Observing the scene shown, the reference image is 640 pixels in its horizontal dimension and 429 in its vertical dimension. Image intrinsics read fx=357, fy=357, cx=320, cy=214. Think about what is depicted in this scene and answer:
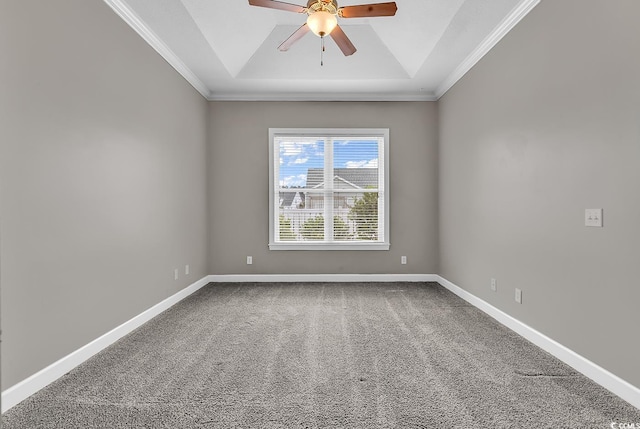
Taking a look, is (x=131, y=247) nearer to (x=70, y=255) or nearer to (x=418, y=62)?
(x=70, y=255)

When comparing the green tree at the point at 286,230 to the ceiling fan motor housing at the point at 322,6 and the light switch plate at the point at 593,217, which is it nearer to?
the ceiling fan motor housing at the point at 322,6

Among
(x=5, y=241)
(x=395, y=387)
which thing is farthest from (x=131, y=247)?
(x=395, y=387)

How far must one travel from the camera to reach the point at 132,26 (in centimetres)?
320

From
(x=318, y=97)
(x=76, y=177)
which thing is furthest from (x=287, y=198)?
(x=76, y=177)

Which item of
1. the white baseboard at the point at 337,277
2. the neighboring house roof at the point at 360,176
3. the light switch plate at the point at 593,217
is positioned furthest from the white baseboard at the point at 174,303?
the neighboring house roof at the point at 360,176

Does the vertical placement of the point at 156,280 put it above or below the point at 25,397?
above

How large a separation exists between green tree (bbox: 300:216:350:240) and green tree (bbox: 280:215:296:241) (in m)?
0.17

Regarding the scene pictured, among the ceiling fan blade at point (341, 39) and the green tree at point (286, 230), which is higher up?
the ceiling fan blade at point (341, 39)

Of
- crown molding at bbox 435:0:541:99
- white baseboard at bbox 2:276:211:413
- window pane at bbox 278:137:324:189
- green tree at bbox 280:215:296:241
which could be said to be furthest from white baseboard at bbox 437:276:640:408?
white baseboard at bbox 2:276:211:413

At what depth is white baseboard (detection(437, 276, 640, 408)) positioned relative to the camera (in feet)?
6.61

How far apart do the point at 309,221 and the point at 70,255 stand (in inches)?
133

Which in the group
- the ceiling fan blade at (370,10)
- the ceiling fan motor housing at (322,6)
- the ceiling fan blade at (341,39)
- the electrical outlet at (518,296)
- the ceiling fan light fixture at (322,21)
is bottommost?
the electrical outlet at (518,296)

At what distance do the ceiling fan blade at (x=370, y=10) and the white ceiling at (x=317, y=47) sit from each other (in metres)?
0.92

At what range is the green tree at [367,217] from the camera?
17.8 ft
